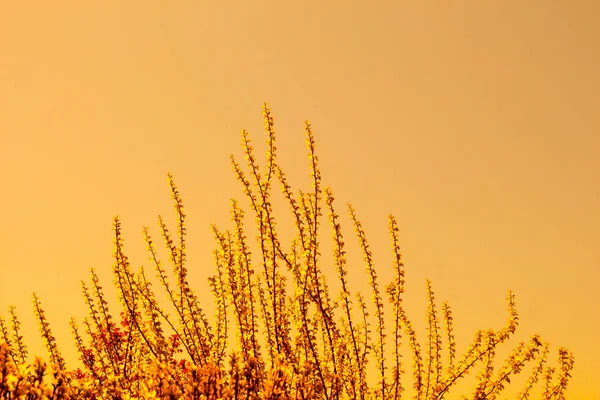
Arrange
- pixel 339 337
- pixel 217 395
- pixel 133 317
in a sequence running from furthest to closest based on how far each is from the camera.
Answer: pixel 339 337
pixel 133 317
pixel 217 395

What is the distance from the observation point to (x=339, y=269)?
21.7ft

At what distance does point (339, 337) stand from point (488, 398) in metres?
2.01

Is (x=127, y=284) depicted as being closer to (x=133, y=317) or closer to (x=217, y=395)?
(x=133, y=317)

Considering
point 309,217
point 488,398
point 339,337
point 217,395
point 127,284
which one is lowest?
point 217,395

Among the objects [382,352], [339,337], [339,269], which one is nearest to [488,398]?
[382,352]

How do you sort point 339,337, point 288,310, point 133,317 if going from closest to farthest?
point 133,317, point 339,337, point 288,310

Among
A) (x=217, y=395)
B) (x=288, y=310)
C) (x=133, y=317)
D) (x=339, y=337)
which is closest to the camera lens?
(x=217, y=395)

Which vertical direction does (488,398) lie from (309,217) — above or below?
below

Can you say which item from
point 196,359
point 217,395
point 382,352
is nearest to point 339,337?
point 382,352

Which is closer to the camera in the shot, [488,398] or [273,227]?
[273,227]

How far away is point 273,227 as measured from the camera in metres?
6.37

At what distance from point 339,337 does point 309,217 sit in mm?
1433

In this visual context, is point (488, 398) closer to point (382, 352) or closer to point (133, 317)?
point (382, 352)

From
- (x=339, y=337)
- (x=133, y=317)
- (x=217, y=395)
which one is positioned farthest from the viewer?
(x=339, y=337)
